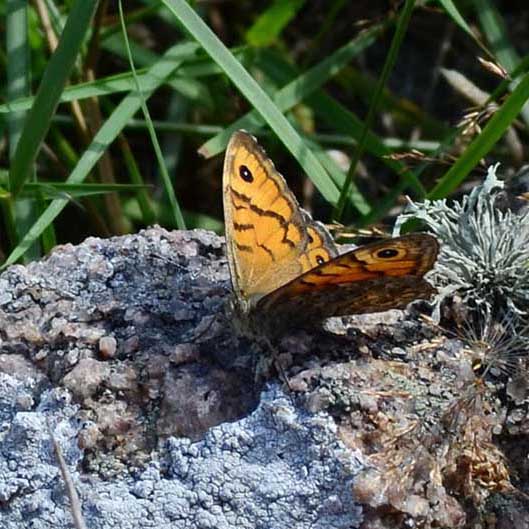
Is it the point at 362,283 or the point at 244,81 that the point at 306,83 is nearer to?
the point at 244,81

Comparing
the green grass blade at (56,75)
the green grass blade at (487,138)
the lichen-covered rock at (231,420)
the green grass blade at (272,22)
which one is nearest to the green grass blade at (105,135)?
the green grass blade at (56,75)

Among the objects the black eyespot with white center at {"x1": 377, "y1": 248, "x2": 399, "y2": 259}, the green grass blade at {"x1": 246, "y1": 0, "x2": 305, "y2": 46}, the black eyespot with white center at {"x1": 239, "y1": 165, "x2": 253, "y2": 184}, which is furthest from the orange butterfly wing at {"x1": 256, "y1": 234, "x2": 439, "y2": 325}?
the green grass blade at {"x1": 246, "y1": 0, "x2": 305, "y2": 46}

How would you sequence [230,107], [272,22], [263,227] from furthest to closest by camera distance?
[272,22] → [230,107] → [263,227]

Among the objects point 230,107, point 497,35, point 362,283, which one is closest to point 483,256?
point 362,283

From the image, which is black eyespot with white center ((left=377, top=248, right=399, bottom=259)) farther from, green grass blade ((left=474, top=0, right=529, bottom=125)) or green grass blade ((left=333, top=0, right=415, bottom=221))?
green grass blade ((left=474, top=0, right=529, bottom=125))

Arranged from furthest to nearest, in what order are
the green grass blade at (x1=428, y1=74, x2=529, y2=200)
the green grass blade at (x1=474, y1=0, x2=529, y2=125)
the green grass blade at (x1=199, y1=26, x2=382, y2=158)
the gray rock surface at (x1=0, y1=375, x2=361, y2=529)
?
the green grass blade at (x1=474, y1=0, x2=529, y2=125), the green grass blade at (x1=199, y1=26, x2=382, y2=158), the green grass blade at (x1=428, y1=74, x2=529, y2=200), the gray rock surface at (x1=0, y1=375, x2=361, y2=529)

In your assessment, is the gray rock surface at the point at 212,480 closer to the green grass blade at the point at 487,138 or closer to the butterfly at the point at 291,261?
the butterfly at the point at 291,261

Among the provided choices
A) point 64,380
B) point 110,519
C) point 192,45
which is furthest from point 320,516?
point 192,45
